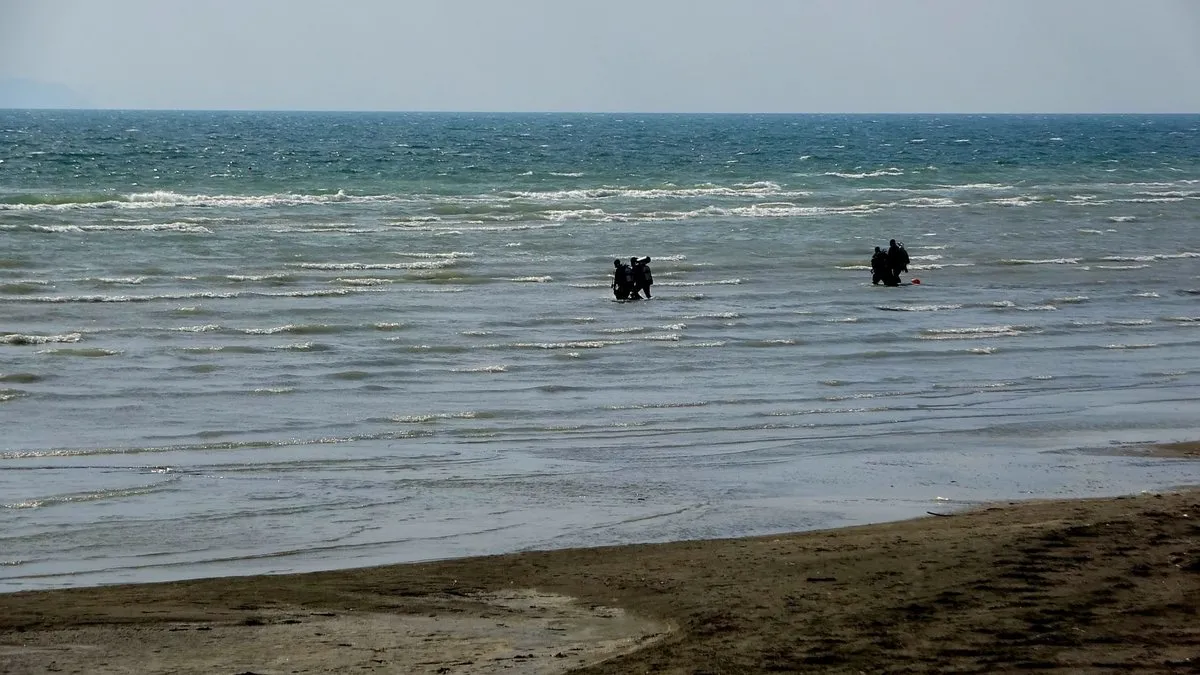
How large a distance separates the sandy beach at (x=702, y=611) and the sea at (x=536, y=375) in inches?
33.8

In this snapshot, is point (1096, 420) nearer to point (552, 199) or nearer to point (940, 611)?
point (940, 611)

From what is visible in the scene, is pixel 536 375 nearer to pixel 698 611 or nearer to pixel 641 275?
pixel 641 275

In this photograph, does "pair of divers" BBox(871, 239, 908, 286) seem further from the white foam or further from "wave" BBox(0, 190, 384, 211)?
"wave" BBox(0, 190, 384, 211)

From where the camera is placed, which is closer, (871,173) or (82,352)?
(82,352)

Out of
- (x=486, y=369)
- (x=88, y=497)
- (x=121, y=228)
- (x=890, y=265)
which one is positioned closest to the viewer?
(x=88, y=497)

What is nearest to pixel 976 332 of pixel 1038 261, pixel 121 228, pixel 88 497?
pixel 1038 261

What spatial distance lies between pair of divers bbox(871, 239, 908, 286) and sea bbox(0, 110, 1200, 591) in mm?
372

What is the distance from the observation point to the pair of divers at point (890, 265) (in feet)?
91.9

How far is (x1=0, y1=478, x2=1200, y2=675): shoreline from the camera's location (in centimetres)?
728

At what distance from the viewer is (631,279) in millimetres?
25500

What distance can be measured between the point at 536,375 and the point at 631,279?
7748 mm

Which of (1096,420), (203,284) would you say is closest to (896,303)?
(1096,420)

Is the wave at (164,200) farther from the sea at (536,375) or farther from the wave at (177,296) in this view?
the wave at (177,296)

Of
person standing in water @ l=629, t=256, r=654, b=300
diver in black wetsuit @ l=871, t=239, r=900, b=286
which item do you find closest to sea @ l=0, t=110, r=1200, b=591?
diver in black wetsuit @ l=871, t=239, r=900, b=286
